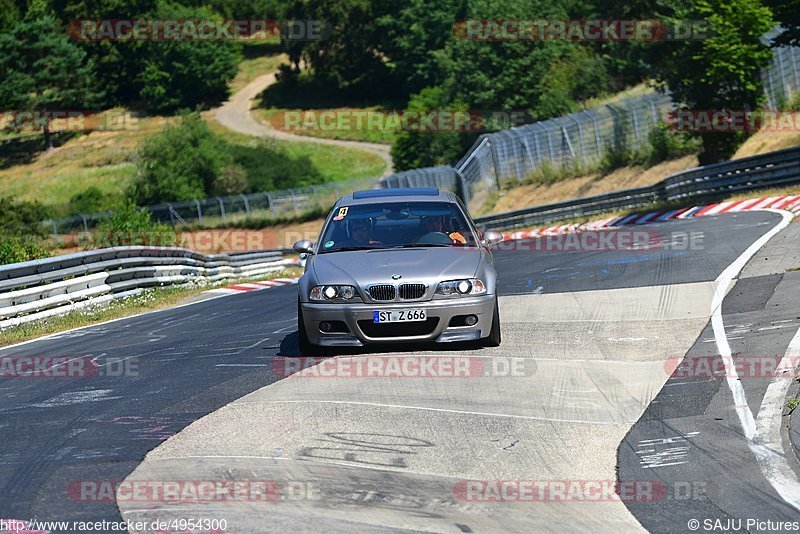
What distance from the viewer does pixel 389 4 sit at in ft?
358

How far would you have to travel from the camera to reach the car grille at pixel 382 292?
10336 millimetres

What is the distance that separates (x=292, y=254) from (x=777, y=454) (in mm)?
38715

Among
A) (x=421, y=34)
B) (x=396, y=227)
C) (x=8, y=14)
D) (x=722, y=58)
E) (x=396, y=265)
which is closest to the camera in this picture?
(x=396, y=265)

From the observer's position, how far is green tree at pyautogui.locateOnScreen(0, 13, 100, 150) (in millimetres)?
91750

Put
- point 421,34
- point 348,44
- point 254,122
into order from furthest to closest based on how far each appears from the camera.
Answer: point 348,44, point 254,122, point 421,34

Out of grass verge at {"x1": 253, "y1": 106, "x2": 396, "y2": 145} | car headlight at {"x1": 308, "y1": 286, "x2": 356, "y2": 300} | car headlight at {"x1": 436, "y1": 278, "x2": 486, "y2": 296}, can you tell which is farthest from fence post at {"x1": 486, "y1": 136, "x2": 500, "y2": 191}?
grass verge at {"x1": 253, "y1": 106, "x2": 396, "y2": 145}

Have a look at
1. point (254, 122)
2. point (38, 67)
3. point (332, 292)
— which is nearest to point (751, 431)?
point (332, 292)

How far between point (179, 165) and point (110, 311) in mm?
58320

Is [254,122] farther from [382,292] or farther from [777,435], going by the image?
[777,435]

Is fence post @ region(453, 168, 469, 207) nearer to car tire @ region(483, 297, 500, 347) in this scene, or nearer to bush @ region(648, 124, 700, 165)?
bush @ region(648, 124, 700, 165)

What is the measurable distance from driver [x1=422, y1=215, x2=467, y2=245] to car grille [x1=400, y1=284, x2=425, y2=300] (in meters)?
1.20

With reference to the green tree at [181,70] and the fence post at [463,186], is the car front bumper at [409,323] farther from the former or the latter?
the green tree at [181,70]

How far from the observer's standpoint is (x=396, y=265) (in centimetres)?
1062

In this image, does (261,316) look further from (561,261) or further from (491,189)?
(491,189)
